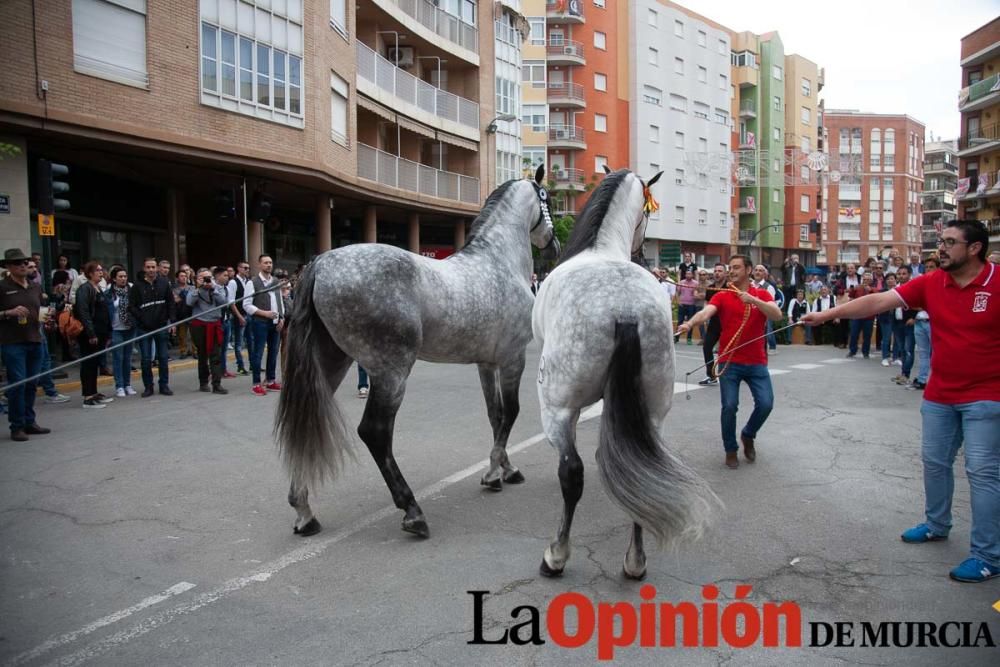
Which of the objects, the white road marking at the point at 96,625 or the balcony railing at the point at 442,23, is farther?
the balcony railing at the point at 442,23

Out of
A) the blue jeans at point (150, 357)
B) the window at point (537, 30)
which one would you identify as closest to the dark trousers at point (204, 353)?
the blue jeans at point (150, 357)

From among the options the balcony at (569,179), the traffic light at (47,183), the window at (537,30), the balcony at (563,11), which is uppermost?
the balcony at (563,11)

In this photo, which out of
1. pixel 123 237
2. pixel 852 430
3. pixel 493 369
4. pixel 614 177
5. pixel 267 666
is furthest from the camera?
pixel 123 237

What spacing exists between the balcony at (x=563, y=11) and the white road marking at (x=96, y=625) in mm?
47816

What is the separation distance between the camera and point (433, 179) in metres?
27.3

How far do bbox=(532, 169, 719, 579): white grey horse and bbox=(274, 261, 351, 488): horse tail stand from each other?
1.49 metres

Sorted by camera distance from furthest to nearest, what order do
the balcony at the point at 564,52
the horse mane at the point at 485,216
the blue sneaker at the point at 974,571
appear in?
the balcony at the point at 564,52 → the horse mane at the point at 485,216 → the blue sneaker at the point at 974,571

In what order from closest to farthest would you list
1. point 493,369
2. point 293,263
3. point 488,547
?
1. point 488,547
2. point 493,369
3. point 293,263

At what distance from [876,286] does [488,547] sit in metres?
13.0

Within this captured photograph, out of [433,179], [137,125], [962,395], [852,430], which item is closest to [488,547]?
[962,395]

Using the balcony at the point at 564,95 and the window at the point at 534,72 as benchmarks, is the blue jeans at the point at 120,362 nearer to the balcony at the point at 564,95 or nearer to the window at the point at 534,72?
the window at the point at 534,72

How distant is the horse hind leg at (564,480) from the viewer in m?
3.65

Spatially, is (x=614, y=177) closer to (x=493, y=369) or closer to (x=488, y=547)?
(x=493, y=369)

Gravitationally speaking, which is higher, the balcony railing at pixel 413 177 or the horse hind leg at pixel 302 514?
the balcony railing at pixel 413 177
